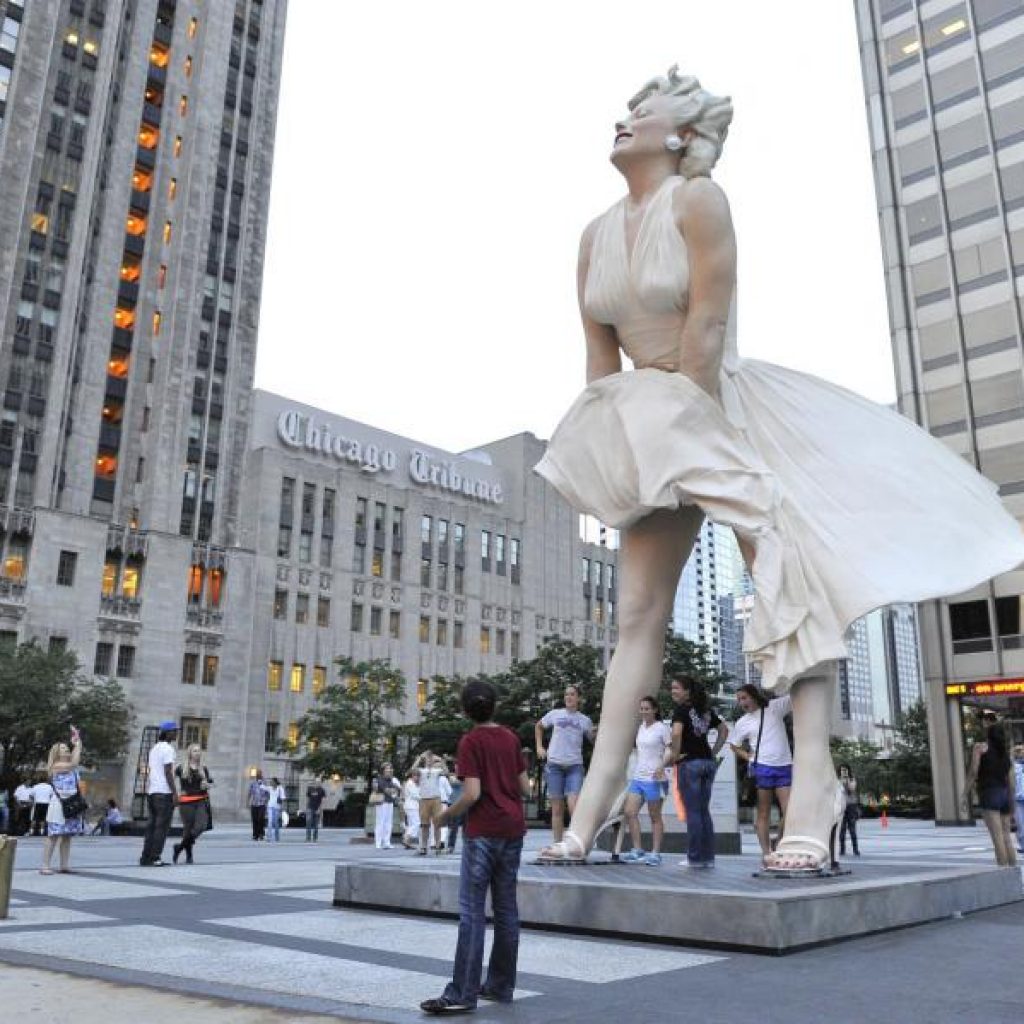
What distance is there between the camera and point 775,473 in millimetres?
9156

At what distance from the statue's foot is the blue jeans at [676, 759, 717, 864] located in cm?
120

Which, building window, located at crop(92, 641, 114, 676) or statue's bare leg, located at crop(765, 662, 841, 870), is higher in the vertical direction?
building window, located at crop(92, 641, 114, 676)

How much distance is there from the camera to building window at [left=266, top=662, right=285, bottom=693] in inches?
2484

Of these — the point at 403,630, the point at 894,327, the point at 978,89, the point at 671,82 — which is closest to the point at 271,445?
the point at 403,630

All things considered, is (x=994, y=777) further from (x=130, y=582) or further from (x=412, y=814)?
(x=130, y=582)

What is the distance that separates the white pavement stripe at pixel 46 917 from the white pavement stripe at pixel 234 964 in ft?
1.84

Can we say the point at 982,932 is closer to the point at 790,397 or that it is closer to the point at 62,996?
the point at 790,397

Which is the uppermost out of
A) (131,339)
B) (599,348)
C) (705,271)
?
(131,339)

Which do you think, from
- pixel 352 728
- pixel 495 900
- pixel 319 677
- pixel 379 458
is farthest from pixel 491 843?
pixel 379 458

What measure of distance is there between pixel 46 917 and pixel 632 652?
5313mm

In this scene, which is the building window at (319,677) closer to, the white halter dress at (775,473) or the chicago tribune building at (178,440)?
the chicago tribune building at (178,440)

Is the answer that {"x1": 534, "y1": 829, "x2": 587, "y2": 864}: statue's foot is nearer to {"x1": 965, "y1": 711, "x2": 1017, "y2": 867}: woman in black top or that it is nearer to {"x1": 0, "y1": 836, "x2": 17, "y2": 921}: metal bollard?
{"x1": 0, "y1": 836, "x2": 17, "y2": 921}: metal bollard

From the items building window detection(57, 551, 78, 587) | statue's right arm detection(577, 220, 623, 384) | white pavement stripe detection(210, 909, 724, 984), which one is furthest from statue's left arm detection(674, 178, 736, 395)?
building window detection(57, 551, 78, 587)

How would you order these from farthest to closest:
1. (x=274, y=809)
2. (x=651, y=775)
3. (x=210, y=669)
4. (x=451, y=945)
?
1. (x=210, y=669)
2. (x=274, y=809)
3. (x=651, y=775)
4. (x=451, y=945)
